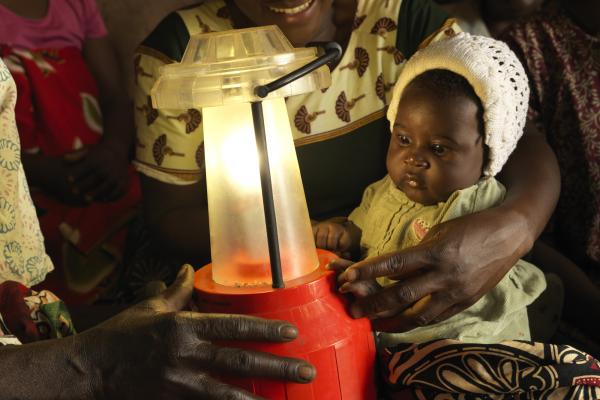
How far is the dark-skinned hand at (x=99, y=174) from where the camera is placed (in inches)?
88.2

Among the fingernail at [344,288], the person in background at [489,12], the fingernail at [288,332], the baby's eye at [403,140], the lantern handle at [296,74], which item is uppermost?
the lantern handle at [296,74]

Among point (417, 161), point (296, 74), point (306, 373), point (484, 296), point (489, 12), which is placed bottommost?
point (484, 296)

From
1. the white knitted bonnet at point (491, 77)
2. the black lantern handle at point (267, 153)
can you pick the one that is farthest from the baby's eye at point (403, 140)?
the black lantern handle at point (267, 153)

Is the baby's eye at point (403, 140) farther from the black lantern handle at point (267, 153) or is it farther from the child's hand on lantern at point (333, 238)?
the black lantern handle at point (267, 153)

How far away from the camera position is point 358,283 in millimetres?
1102

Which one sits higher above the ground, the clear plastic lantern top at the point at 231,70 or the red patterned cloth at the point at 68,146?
the clear plastic lantern top at the point at 231,70

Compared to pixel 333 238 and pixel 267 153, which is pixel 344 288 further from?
pixel 333 238

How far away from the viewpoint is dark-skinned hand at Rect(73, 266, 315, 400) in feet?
3.29

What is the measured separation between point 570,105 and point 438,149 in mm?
879

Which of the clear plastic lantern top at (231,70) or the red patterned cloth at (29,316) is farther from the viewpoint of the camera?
the red patterned cloth at (29,316)

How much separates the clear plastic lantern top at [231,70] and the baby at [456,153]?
331mm

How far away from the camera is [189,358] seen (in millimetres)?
1008

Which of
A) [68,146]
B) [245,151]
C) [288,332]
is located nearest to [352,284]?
[288,332]

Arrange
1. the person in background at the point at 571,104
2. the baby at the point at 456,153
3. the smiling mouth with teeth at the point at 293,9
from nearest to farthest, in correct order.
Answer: the baby at the point at 456,153 < the smiling mouth with teeth at the point at 293,9 < the person in background at the point at 571,104
